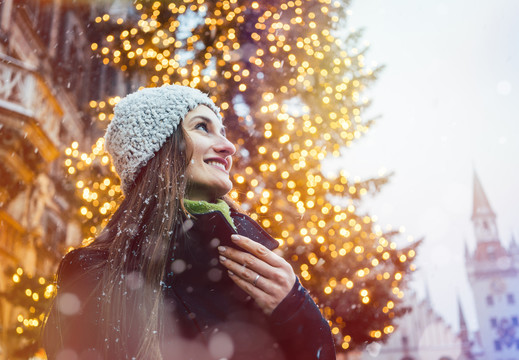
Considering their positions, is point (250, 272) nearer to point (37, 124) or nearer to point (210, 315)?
point (210, 315)

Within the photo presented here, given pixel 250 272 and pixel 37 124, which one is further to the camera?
pixel 37 124

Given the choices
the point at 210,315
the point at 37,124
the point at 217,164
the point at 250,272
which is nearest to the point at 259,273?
the point at 250,272

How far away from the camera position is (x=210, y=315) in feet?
4.58

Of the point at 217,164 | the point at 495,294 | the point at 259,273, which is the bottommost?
the point at 495,294

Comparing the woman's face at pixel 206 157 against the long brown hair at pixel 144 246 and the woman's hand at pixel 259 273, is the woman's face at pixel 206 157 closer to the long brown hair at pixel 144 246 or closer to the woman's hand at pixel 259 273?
the long brown hair at pixel 144 246

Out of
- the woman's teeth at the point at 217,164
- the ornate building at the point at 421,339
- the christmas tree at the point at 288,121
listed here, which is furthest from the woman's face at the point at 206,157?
→ the ornate building at the point at 421,339

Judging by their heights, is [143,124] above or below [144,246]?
above

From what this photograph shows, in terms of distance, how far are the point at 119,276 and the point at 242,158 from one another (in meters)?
5.35

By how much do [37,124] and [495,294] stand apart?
2866 inches

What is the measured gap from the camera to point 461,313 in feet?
201

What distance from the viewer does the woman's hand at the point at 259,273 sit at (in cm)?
139

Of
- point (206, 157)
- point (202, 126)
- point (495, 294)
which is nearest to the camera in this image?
point (206, 157)

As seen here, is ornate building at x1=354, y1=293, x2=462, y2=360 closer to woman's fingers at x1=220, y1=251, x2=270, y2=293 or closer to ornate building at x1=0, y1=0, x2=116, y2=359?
ornate building at x1=0, y1=0, x2=116, y2=359

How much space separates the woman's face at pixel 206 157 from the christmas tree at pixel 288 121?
4.06m
